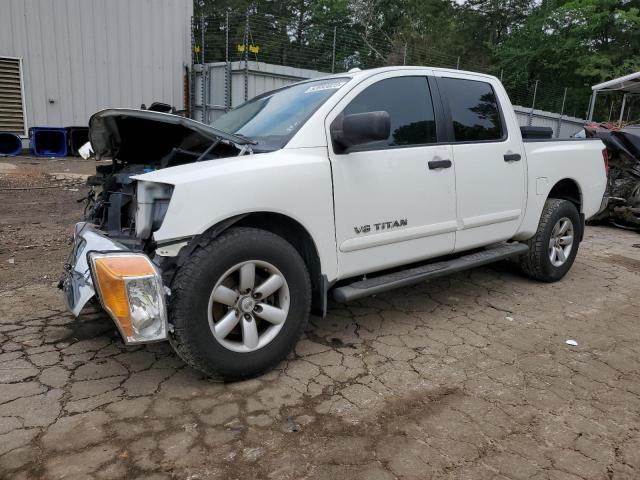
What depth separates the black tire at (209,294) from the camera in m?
2.44

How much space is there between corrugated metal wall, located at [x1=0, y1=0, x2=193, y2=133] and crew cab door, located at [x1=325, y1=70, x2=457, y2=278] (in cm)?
1098

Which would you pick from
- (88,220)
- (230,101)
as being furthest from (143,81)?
(88,220)

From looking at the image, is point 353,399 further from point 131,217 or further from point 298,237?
point 131,217

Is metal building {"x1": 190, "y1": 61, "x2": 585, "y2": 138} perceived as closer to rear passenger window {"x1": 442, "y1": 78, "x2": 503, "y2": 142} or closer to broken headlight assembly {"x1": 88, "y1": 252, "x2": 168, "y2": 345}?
rear passenger window {"x1": 442, "y1": 78, "x2": 503, "y2": 142}

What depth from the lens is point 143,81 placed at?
42.0 ft

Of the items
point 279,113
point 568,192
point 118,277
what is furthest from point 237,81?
point 118,277

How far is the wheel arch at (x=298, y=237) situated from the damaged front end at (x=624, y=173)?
644cm

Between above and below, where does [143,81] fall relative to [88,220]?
above

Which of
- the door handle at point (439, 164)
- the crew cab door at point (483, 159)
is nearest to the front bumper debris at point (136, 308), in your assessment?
the door handle at point (439, 164)

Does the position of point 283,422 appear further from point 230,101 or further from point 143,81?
point 143,81

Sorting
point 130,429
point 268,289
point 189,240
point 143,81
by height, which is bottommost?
point 130,429

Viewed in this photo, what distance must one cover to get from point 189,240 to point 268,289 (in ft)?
1.69

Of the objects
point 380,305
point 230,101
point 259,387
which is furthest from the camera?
point 230,101

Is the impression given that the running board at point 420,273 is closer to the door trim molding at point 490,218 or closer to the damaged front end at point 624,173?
the door trim molding at point 490,218
